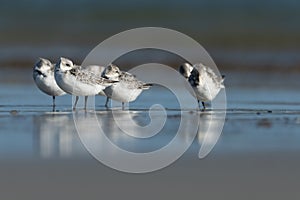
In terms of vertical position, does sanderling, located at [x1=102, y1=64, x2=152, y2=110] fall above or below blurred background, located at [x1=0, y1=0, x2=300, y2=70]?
below

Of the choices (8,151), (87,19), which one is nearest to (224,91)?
(8,151)

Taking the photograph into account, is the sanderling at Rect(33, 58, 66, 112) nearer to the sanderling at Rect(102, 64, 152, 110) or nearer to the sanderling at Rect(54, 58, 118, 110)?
the sanderling at Rect(54, 58, 118, 110)

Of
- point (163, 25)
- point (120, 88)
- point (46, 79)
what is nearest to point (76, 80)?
point (46, 79)

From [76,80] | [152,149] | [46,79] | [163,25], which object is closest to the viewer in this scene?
[152,149]

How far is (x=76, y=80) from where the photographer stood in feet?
46.2

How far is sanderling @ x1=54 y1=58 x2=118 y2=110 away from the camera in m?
14.0

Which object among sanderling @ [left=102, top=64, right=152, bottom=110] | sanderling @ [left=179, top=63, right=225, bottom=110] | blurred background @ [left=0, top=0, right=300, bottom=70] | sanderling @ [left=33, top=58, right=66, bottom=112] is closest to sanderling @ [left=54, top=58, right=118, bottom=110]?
sanderling @ [left=102, top=64, right=152, bottom=110]

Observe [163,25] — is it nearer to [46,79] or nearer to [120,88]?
[120,88]

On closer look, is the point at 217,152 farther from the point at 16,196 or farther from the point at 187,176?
the point at 16,196

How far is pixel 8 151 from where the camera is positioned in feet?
32.8

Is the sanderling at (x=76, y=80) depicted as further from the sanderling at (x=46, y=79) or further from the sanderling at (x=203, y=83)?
the sanderling at (x=203, y=83)

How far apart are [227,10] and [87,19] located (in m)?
5.06

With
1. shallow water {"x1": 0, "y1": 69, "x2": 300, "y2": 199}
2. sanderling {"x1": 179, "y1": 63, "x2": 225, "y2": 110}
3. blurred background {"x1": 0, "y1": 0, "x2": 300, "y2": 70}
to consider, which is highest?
blurred background {"x1": 0, "y1": 0, "x2": 300, "y2": 70}

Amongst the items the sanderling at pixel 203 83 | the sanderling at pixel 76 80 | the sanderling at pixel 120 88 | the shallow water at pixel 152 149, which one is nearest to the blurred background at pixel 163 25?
the sanderling at pixel 203 83
